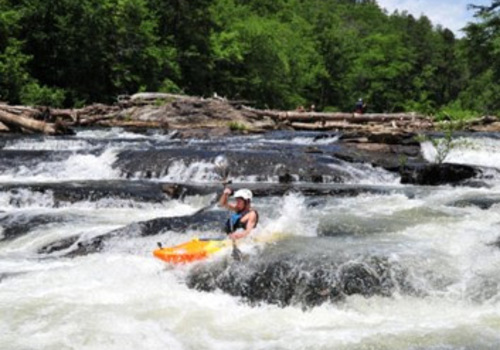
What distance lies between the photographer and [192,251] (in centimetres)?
700

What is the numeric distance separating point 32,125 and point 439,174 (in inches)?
471

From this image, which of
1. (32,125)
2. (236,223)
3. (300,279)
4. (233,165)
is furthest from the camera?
(32,125)

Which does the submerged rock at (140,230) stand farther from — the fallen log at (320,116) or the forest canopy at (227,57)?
the forest canopy at (227,57)

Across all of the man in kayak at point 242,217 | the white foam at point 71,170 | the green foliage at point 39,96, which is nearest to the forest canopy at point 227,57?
the green foliage at point 39,96

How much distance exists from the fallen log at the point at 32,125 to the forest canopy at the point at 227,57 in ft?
23.5

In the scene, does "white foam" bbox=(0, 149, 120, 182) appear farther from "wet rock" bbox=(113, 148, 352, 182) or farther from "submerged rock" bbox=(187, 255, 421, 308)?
"submerged rock" bbox=(187, 255, 421, 308)

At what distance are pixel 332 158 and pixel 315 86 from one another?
1512 inches

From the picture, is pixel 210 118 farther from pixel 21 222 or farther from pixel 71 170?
pixel 21 222

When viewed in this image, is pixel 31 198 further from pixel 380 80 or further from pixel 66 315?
pixel 380 80

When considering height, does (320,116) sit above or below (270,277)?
above

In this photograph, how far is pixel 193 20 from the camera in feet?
126

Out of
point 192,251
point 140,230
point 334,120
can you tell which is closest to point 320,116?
point 334,120

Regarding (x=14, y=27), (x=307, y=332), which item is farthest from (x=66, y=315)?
(x=14, y=27)

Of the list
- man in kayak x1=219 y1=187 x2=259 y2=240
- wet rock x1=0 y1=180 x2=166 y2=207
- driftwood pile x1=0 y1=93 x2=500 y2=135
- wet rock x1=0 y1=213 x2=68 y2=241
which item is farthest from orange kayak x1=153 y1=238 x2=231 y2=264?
driftwood pile x1=0 y1=93 x2=500 y2=135
